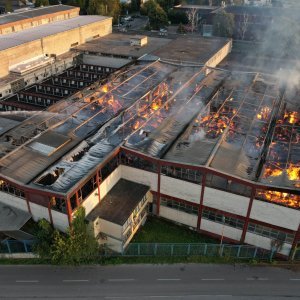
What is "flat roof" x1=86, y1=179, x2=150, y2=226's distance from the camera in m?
31.9

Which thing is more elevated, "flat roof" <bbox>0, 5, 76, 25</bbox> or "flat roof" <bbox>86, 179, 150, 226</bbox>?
"flat roof" <bbox>0, 5, 76, 25</bbox>

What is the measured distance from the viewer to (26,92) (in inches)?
2221

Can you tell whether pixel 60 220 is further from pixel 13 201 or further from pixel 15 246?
pixel 13 201

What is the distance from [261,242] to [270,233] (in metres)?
1.34

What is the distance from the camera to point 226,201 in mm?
31781

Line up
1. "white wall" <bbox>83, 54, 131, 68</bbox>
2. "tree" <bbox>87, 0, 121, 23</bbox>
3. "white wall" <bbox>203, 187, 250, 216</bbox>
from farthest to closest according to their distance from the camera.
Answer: "tree" <bbox>87, 0, 121, 23</bbox>, "white wall" <bbox>83, 54, 131, 68</bbox>, "white wall" <bbox>203, 187, 250, 216</bbox>

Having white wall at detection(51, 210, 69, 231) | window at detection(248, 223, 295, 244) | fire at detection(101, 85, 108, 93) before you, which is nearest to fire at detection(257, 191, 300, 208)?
window at detection(248, 223, 295, 244)

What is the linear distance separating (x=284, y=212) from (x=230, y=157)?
7.19 m

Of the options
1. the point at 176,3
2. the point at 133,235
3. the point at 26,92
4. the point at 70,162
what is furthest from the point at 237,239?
the point at 176,3

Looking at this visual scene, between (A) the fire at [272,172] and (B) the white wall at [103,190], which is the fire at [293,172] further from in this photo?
(B) the white wall at [103,190]

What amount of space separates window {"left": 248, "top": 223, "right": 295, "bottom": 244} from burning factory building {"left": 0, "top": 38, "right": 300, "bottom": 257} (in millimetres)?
87

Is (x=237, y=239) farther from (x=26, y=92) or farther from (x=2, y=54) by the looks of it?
(x=2, y=54)

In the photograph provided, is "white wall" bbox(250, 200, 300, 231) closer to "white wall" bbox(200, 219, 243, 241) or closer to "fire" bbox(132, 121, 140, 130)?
"white wall" bbox(200, 219, 243, 241)

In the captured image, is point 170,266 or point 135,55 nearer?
point 170,266
